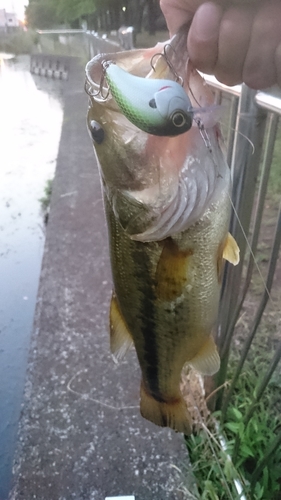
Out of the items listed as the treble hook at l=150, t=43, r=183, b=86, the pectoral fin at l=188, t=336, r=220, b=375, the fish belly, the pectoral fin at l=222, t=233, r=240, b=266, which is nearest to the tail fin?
the fish belly

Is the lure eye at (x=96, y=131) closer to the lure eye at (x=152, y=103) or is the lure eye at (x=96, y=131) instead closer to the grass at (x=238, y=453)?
the lure eye at (x=152, y=103)

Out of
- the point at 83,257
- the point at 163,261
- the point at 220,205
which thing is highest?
the point at 220,205

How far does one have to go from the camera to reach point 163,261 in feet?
3.57

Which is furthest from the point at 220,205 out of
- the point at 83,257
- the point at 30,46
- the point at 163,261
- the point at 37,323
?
the point at 30,46

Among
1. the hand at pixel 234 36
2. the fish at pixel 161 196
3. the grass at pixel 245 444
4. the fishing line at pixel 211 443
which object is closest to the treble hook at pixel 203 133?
the fish at pixel 161 196

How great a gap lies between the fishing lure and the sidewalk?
5.56ft

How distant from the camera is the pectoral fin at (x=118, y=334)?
129 centimetres

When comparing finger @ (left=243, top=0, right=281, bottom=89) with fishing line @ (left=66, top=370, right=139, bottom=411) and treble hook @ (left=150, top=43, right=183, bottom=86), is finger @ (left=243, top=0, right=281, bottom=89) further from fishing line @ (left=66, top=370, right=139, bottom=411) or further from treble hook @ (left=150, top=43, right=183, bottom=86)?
fishing line @ (left=66, top=370, right=139, bottom=411)

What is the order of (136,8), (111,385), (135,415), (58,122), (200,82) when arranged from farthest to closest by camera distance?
(58,122), (136,8), (111,385), (135,415), (200,82)

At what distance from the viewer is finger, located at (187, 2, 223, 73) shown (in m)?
0.81

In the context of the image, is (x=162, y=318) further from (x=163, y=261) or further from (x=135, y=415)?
(x=135, y=415)

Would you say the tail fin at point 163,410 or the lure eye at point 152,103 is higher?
the lure eye at point 152,103

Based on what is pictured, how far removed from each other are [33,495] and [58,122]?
791cm

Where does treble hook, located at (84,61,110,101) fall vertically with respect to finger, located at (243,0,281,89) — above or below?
below
